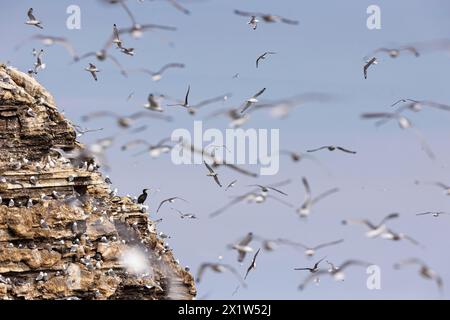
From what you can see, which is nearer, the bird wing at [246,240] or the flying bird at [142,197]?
the bird wing at [246,240]

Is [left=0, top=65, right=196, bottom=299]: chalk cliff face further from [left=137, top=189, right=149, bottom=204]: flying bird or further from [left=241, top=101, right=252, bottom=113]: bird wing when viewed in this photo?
[left=241, top=101, right=252, bottom=113]: bird wing

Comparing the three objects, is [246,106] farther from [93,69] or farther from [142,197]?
[142,197]

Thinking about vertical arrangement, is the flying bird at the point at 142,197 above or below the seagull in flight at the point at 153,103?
above

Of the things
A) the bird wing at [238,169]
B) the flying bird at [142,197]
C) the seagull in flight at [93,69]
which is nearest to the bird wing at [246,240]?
the bird wing at [238,169]

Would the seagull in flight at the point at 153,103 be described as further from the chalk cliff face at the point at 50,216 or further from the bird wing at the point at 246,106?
the chalk cliff face at the point at 50,216

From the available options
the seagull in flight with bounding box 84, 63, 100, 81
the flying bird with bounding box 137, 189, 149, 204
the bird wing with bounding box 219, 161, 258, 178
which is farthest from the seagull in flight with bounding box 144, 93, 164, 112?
the flying bird with bounding box 137, 189, 149, 204

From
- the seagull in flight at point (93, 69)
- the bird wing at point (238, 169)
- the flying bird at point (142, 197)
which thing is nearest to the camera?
the bird wing at point (238, 169)

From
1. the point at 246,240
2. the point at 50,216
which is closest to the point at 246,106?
the point at 246,240
